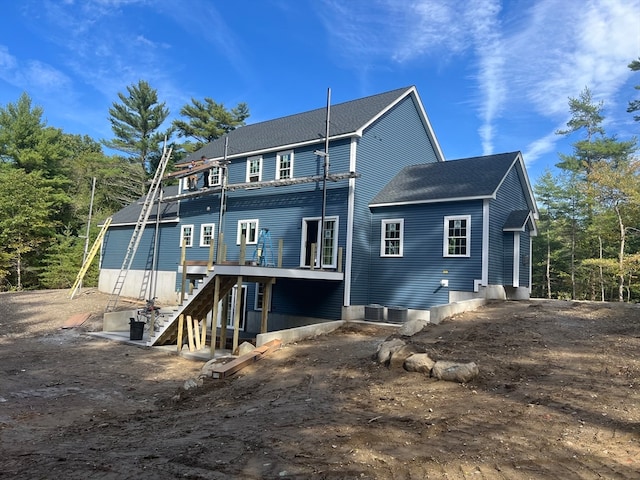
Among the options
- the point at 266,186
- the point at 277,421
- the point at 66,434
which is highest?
A: the point at 266,186

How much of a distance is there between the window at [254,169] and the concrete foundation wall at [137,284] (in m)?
7.53

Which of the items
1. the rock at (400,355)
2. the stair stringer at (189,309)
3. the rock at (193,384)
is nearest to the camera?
the rock at (400,355)

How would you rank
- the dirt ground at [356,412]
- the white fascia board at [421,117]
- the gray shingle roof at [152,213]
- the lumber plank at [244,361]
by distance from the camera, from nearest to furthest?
the dirt ground at [356,412] → the lumber plank at [244,361] → the white fascia board at [421,117] → the gray shingle roof at [152,213]

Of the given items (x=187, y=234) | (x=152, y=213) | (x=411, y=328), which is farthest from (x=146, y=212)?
(x=411, y=328)

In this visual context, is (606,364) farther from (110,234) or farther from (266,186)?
(110,234)

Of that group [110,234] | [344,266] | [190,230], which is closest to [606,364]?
[344,266]

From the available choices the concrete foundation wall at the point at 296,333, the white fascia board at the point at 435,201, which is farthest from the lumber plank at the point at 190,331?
the white fascia board at the point at 435,201

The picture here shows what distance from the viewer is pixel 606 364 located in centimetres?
751

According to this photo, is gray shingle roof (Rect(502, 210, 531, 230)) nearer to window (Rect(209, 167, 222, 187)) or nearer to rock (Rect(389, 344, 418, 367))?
rock (Rect(389, 344, 418, 367))

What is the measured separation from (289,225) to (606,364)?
42.7ft

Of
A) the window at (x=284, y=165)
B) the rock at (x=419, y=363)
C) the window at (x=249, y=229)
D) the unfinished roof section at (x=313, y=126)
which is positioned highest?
the unfinished roof section at (x=313, y=126)

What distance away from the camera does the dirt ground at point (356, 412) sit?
14.0ft

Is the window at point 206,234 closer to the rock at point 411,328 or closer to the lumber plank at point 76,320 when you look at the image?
the lumber plank at point 76,320

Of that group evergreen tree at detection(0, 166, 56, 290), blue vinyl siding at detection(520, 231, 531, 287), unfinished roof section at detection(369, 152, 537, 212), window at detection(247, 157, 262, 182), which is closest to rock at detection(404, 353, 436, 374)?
unfinished roof section at detection(369, 152, 537, 212)
